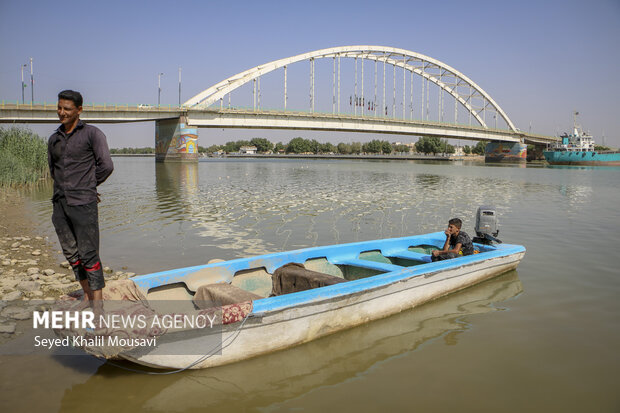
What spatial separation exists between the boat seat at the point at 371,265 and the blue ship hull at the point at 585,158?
79.8 metres

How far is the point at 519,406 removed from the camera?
387cm

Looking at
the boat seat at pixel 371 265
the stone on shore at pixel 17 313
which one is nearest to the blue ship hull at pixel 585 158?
the boat seat at pixel 371 265

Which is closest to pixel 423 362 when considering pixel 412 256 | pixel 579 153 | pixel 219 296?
pixel 219 296

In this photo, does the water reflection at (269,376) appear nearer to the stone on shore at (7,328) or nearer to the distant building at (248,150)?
the stone on shore at (7,328)

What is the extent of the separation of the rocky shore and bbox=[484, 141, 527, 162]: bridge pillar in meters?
86.8

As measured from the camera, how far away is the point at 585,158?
73500 millimetres

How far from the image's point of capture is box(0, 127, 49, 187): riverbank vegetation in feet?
61.3

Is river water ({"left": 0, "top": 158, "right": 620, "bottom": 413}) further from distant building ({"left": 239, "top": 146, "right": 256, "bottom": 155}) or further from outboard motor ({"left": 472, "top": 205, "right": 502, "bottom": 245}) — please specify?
distant building ({"left": 239, "top": 146, "right": 256, "bottom": 155})

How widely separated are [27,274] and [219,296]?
160 inches

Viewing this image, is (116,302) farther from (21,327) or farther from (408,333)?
(408,333)

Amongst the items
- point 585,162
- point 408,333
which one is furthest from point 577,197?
point 585,162

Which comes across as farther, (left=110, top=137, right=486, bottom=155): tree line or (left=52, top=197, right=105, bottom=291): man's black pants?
(left=110, top=137, right=486, bottom=155): tree line

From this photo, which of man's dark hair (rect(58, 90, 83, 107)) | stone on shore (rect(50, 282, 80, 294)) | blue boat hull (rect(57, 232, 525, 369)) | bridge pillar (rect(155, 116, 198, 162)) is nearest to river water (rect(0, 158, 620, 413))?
blue boat hull (rect(57, 232, 525, 369))

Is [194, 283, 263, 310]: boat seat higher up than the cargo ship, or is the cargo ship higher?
the cargo ship
